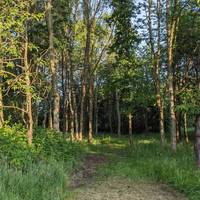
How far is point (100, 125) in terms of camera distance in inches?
2240

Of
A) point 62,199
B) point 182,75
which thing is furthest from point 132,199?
point 182,75

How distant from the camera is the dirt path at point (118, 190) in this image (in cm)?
953

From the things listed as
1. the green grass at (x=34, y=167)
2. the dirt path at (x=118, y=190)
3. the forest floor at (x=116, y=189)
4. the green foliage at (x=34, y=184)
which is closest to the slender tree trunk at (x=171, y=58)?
the green grass at (x=34, y=167)

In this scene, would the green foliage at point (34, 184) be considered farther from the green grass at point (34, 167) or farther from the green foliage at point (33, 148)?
the green foliage at point (33, 148)

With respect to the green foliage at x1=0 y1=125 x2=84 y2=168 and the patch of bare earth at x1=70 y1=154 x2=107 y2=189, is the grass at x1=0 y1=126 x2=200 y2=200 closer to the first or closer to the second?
the green foliage at x1=0 y1=125 x2=84 y2=168

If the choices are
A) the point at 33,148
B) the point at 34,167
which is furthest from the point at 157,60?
the point at 34,167

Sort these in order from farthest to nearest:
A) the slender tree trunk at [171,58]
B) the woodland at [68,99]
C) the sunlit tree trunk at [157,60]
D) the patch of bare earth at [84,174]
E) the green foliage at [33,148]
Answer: the sunlit tree trunk at [157,60], the slender tree trunk at [171,58], the green foliage at [33,148], the patch of bare earth at [84,174], the woodland at [68,99]

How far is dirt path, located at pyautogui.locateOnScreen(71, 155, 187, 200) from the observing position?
9531 mm

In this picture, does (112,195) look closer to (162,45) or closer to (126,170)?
(126,170)

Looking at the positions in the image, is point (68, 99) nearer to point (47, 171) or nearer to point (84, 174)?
point (84, 174)

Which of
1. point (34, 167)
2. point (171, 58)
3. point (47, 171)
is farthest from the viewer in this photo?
point (171, 58)

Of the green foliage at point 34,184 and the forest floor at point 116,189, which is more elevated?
the green foliage at point 34,184

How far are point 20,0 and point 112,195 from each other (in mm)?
6875

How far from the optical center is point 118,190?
33.5ft
